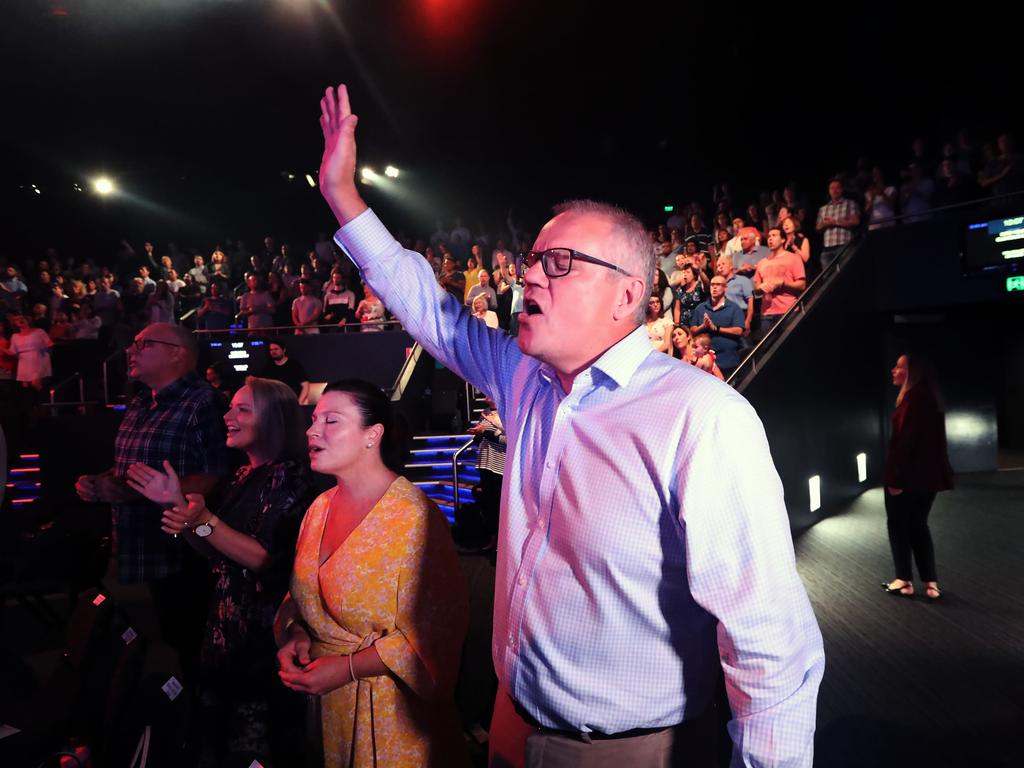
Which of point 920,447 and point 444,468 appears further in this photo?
point 444,468

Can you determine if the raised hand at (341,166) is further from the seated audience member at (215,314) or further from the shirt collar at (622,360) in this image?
the seated audience member at (215,314)

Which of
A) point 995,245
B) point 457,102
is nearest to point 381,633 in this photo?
point 995,245

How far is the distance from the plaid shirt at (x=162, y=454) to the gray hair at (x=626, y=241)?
240 cm

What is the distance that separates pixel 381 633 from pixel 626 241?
131cm

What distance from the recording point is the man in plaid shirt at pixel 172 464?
3.10 meters

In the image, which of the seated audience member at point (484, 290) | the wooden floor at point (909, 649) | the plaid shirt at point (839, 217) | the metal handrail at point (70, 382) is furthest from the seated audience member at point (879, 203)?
the metal handrail at point (70, 382)

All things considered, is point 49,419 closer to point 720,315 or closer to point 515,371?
point 720,315

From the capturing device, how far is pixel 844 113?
13844mm

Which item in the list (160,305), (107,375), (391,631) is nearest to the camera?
(391,631)

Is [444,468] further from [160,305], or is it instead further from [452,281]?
[160,305]

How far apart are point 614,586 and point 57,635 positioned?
5.19m

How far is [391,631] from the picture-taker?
6.44ft

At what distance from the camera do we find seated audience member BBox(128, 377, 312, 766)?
7.48ft

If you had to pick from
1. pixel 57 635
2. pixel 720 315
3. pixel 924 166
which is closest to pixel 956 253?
pixel 924 166
